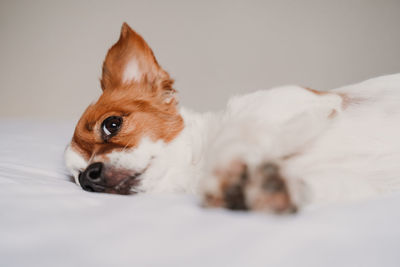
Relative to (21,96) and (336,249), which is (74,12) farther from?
(336,249)

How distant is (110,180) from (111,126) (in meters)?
0.30

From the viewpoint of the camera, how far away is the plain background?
138 inches

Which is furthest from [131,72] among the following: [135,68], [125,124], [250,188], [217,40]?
[217,40]

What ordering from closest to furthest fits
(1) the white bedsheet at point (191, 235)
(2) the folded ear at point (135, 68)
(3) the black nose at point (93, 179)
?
(1) the white bedsheet at point (191, 235) → (3) the black nose at point (93, 179) → (2) the folded ear at point (135, 68)

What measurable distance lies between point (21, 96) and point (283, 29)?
3.66 m

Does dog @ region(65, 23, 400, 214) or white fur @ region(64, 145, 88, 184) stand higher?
dog @ region(65, 23, 400, 214)

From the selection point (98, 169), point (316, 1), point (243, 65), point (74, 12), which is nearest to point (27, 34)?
point (74, 12)

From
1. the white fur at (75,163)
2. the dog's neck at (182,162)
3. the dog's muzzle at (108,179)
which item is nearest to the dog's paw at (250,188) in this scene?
the dog's neck at (182,162)

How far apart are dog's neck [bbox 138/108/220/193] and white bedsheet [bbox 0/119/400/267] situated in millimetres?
406

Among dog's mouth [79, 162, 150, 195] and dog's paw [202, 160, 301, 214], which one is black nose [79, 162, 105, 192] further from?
dog's paw [202, 160, 301, 214]

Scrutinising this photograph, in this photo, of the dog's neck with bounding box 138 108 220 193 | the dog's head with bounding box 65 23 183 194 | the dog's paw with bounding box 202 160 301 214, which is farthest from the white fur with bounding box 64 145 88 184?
the dog's paw with bounding box 202 160 301 214

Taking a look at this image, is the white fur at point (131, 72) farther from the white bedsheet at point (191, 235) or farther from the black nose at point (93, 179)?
the white bedsheet at point (191, 235)

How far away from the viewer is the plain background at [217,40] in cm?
351

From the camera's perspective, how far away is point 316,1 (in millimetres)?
3461
